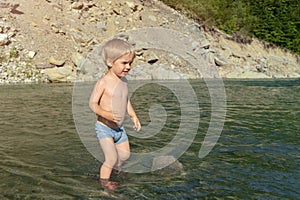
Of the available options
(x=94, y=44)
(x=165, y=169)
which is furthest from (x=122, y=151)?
(x=94, y=44)

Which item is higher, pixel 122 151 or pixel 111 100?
pixel 111 100

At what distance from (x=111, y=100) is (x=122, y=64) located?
0.63 m

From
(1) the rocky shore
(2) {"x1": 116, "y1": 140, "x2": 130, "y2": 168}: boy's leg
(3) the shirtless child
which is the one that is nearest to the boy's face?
(3) the shirtless child

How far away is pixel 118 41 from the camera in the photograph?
5059mm

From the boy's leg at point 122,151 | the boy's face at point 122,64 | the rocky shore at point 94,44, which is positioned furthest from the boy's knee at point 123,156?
the rocky shore at point 94,44

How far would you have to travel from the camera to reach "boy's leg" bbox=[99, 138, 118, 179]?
5.20 meters

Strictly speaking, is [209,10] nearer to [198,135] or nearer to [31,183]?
[198,135]

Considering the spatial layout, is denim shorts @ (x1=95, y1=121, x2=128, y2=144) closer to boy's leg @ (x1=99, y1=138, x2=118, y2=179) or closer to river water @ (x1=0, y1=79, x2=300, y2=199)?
boy's leg @ (x1=99, y1=138, x2=118, y2=179)

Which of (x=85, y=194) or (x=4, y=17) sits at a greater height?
(x=4, y=17)

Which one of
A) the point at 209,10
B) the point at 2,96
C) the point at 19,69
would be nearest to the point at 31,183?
the point at 2,96

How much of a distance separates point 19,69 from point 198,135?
18628 mm

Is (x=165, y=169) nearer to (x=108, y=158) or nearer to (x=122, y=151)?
(x=122, y=151)

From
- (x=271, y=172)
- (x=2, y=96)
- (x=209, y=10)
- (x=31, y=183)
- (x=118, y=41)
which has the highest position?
(x=209, y=10)

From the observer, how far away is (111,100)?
5.31m
